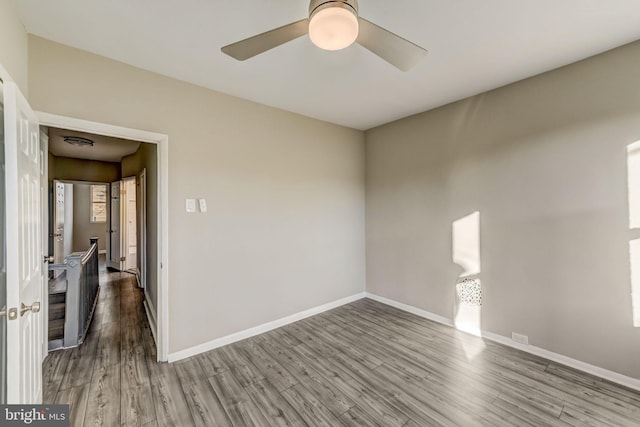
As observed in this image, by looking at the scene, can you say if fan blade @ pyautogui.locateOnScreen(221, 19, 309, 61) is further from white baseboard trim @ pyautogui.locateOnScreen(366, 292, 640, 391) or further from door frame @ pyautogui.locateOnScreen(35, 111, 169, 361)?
white baseboard trim @ pyautogui.locateOnScreen(366, 292, 640, 391)

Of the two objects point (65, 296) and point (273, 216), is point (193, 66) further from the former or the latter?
point (65, 296)

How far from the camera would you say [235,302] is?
114 inches

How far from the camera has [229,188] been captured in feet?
9.31

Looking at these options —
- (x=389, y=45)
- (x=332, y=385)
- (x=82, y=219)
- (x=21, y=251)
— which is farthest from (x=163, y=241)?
(x=82, y=219)

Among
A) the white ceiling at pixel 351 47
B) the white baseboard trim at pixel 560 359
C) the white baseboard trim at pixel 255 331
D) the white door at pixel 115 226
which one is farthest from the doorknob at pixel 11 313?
the white door at pixel 115 226

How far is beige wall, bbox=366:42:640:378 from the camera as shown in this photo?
2.13 metres

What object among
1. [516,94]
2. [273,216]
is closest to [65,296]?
[273,216]

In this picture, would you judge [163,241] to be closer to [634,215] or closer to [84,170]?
[634,215]

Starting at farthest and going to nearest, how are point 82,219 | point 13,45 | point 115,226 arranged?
point 82,219
point 115,226
point 13,45

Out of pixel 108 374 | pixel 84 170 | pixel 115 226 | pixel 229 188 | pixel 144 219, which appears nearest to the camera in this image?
pixel 108 374

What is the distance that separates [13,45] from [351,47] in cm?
214

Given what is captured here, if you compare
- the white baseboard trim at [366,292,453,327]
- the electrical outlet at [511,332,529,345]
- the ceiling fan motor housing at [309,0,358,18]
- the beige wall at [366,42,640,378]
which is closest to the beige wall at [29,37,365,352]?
the white baseboard trim at [366,292,453,327]

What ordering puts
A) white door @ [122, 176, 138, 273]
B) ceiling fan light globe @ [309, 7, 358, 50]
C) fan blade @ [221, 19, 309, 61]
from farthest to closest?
1. white door @ [122, 176, 138, 273]
2. fan blade @ [221, 19, 309, 61]
3. ceiling fan light globe @ [309, 7, 358, 50]

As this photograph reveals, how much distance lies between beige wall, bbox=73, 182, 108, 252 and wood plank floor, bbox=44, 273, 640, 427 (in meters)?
5.94
